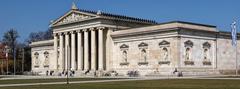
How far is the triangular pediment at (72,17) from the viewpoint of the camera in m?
Answer: 88.7

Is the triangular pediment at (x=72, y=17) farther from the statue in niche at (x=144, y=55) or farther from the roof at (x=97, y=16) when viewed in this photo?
the statue in niche at (x=144, y=55)

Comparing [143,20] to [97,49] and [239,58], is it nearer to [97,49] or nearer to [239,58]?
[97,49]

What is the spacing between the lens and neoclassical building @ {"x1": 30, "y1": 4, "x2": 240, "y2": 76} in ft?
242

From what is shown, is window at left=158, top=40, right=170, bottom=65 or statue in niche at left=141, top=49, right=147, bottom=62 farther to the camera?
statue in niche at left=141, top=49, right=147, bottom=62

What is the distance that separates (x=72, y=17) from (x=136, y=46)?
728 inches

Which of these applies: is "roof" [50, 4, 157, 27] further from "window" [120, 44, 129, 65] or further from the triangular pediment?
"window" [120, 44, 129, 65]

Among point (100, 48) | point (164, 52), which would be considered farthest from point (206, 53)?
point (100, 48)

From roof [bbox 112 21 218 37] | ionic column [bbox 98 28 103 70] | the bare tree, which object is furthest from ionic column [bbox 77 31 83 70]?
the bare tree

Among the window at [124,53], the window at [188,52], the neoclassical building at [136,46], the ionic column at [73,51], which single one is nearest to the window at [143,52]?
the neoclassical building at [136,46]

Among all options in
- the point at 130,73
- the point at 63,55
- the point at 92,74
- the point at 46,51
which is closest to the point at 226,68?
the point at 130,73

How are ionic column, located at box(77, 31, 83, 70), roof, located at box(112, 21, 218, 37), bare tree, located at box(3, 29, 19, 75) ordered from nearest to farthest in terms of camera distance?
roof, located at box(112, 21, 218, 37), ionic column, located at box(77, 31, 83, 70), bare tree, located at box(3, 29, 19, 75)

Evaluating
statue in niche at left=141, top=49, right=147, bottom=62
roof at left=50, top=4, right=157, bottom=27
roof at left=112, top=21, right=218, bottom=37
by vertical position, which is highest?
roof at left=50, top=4, right=157, bottom=27

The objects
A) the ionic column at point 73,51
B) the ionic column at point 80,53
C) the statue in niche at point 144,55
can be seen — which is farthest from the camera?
the ionic column at point 73,51

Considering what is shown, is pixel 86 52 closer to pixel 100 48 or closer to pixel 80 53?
pixel 80 53
